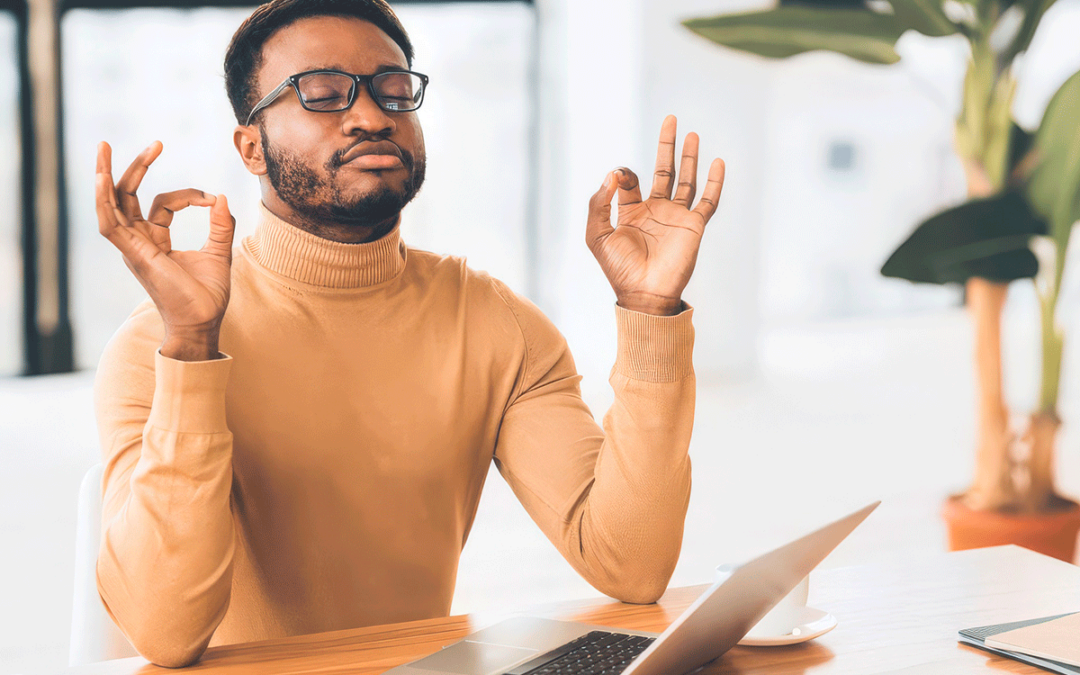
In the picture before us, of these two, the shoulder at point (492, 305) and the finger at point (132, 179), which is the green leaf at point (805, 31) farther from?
the finger at point (132, 179)

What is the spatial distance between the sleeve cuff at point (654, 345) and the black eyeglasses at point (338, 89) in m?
0.42

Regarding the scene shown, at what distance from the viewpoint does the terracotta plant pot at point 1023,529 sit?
2502 millimetres

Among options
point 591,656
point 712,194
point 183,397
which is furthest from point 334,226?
point 591,656

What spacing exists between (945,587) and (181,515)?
0.89 m

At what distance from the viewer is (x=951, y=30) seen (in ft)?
8.18

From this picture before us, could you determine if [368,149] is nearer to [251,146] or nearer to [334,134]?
[334,134]

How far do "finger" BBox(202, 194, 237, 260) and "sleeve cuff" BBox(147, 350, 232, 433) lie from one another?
138 millimetres

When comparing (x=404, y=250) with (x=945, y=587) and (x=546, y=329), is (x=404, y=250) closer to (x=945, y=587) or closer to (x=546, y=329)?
(x=546, y=329)

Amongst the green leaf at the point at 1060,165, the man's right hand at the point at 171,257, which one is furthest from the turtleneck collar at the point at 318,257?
the green leaf at the point at 1060,165

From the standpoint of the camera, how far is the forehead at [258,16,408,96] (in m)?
1.34

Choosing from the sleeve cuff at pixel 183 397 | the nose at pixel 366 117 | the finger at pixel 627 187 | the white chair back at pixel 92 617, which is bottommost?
the white chair back at pixel 92 617

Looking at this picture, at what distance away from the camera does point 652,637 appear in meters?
1.05

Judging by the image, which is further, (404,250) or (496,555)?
(496,555)

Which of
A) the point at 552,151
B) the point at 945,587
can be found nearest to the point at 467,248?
the point at 552,151
